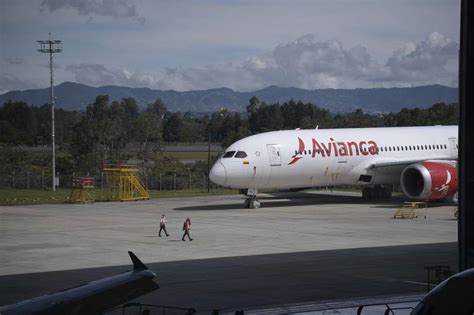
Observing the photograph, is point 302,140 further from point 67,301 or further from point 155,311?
point 67,301

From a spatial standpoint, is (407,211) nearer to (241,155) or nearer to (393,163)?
(393,163)

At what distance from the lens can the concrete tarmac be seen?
1820 centimetres

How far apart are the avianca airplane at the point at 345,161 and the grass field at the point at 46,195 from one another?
443 inches

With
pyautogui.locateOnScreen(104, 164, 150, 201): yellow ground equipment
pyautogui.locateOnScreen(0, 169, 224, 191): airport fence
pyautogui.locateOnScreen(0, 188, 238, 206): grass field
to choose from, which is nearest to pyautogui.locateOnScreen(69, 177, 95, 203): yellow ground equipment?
pyautogui.locateOnScreen(0, 188, 238, 206): grass field

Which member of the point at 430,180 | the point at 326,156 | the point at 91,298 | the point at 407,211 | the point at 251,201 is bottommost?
the point at 407,211

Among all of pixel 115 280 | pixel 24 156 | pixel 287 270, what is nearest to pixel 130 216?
pixel 287 270

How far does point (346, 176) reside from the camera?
40719mm

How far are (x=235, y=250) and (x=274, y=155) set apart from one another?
13.3 metres

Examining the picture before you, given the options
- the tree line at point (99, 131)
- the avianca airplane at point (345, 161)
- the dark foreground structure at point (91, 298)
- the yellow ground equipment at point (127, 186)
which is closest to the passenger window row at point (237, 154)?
the avianca airplane at point (345, 161)

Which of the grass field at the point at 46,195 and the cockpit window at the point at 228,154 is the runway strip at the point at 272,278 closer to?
the cockpit window at the point at 228,154

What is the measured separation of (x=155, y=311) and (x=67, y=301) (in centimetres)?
761

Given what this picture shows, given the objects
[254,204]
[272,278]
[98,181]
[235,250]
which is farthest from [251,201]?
[98,181]

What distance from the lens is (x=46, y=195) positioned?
49.1m

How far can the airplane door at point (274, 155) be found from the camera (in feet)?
124
